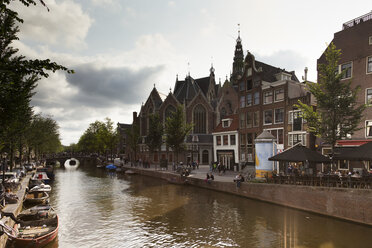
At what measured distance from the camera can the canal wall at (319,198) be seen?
16.6m

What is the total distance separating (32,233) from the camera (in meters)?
13.7

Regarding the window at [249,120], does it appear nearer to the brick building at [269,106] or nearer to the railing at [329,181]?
the brick building at [269,106]

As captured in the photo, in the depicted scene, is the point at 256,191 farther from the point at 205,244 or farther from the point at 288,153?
the point at 205,244

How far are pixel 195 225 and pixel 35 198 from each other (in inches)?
661

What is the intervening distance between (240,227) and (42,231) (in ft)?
42.2

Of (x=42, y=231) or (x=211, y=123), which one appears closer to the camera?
(x=42, y=231)

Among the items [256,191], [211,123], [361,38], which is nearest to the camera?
[256,191]

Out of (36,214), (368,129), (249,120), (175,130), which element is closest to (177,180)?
(175,130)

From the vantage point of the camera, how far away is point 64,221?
1883cm

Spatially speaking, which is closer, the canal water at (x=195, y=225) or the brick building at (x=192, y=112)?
the canal water at (x=195, y=225)

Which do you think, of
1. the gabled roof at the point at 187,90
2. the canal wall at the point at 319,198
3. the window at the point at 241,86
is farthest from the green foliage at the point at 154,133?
the canal wall at the point at 319,198

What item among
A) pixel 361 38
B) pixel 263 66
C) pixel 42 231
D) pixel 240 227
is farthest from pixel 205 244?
pixel 263 66

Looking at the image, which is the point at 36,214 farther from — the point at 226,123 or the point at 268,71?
the point at 268,71

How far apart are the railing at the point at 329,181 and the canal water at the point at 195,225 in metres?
2.50
